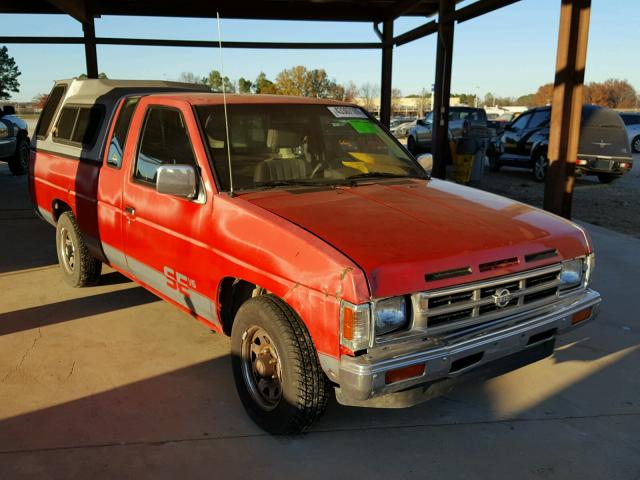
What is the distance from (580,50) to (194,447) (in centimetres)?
692

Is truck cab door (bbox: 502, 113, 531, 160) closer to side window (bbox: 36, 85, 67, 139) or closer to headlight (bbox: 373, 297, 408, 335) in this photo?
side window (bbox: 36, 85, 67, 139)

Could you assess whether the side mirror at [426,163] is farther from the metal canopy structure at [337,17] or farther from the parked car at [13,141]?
the parked car at [13,141]

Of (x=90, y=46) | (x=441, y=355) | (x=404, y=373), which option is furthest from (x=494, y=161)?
(x=404, y=373)

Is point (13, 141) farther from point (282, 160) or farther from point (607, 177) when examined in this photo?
point (607, 177)

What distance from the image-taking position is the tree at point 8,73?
2138 inches

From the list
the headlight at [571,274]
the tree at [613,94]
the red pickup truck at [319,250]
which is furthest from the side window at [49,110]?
the tree at [613,94]

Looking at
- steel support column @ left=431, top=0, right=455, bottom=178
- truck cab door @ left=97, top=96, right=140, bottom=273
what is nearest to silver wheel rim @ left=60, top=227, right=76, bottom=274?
truck cab door @ left=97, top=96, right=140, bottom=273

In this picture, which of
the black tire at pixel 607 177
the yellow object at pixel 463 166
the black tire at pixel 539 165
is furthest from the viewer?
the black tire at pixel 539 165

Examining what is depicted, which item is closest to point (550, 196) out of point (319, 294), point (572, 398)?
point (572, 398)

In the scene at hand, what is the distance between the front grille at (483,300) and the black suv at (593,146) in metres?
10.6

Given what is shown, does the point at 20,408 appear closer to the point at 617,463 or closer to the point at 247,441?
the point at 247,441

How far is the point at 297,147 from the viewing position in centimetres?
410

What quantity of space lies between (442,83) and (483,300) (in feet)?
31.9

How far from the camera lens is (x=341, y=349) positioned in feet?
8.61
